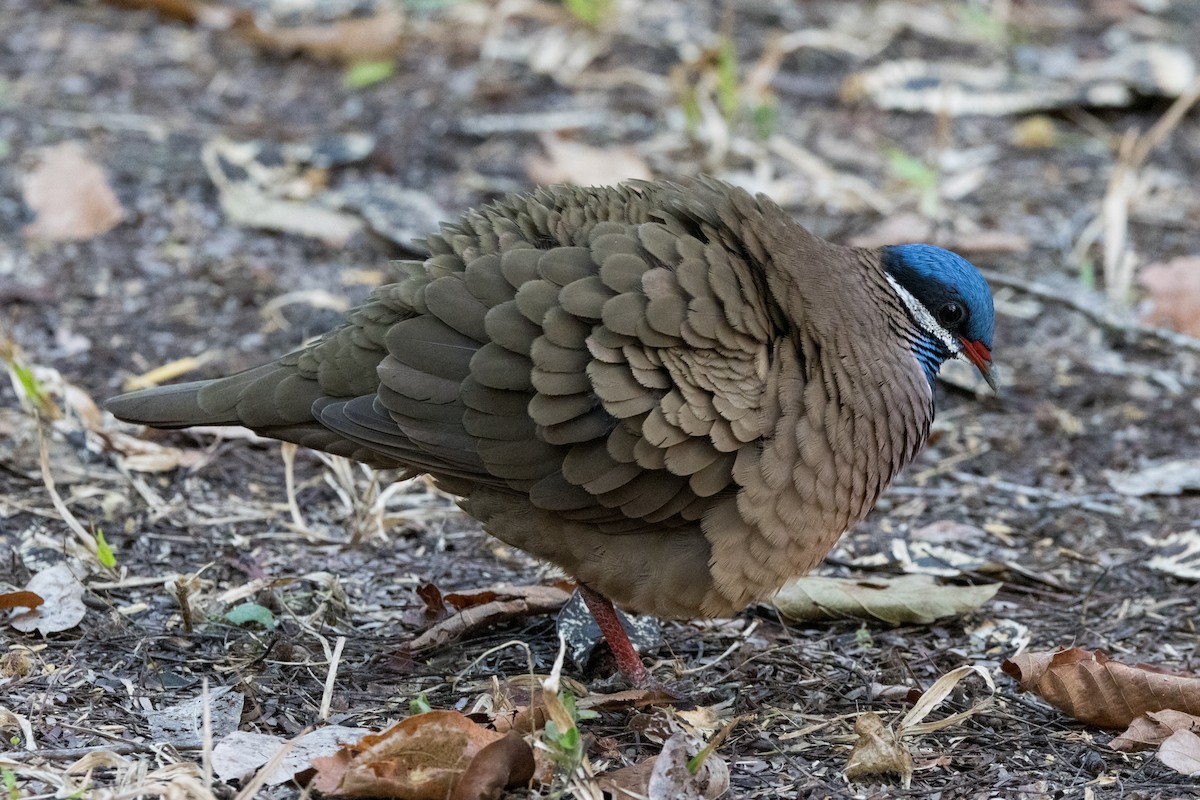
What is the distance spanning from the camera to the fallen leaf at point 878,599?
383cm

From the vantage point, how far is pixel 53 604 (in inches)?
138

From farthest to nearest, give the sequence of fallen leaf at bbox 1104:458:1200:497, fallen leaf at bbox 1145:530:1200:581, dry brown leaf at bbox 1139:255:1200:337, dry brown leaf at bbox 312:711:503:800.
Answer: dry brown leaf at bbox 1139:255:1200:337 → fallen leaf at bbox 1104:458:1200:497 → fallen leaf at bbox 1145:530:1200:581 → dry brown leaf at bbox 312:711:503:800

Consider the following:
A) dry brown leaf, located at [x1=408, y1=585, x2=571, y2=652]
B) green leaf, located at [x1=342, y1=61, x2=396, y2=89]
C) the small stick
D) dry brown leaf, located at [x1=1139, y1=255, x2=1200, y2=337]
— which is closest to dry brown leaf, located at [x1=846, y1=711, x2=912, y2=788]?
dry brown leaf, located at [x1=408, y1=585, x2=571, y2=652]

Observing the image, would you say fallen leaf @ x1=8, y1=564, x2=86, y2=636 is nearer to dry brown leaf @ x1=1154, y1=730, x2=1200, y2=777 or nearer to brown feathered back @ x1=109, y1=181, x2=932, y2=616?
brown feathered back @ x1=109, y1=181, x2=932, y2=616

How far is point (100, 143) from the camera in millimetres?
6539

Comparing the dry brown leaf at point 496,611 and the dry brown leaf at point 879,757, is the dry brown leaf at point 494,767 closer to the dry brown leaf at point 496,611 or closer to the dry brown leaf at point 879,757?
the dry brown leaf at point 879,757

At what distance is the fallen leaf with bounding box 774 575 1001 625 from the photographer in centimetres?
383

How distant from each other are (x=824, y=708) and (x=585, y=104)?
451 centimetres

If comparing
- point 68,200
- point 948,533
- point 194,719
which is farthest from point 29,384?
point 948,533

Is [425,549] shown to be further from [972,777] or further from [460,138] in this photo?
[460,138]

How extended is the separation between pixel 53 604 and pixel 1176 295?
14.4 feet

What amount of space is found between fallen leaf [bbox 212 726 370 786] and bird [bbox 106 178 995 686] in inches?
26.6

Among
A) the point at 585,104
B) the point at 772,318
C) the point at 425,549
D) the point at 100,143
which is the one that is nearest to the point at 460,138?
the point at 585,104

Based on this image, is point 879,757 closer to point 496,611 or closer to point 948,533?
point 496,611
